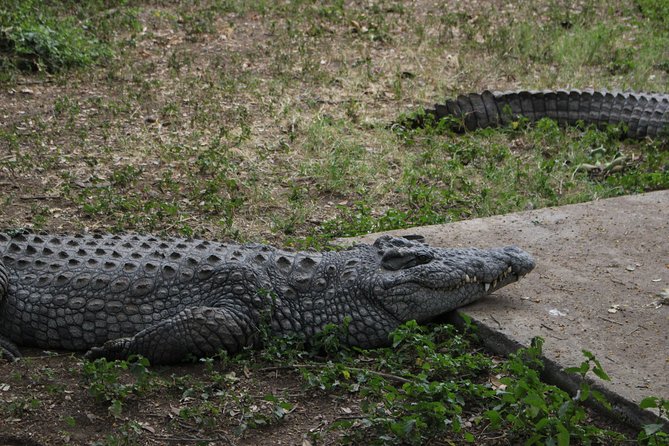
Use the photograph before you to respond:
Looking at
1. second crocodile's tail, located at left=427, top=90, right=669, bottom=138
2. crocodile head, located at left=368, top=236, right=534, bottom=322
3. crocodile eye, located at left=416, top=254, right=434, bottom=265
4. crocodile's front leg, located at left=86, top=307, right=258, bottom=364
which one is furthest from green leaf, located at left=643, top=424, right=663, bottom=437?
second crocodile's tail, located at left=427, top=90, right=669, bottom=138

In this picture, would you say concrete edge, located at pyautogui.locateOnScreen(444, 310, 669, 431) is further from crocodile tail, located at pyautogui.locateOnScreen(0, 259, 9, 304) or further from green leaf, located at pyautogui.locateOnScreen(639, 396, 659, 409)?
crocodile tail, located at pyautogui.locateOnScreen(0, 259, 9, 304)

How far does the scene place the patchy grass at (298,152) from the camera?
4.20 meters

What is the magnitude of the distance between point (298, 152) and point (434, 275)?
10.7ft

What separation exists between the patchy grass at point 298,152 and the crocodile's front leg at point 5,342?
12 centimetres

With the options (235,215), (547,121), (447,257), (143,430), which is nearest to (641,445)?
(447,257)

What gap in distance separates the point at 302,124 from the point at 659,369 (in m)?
4.73

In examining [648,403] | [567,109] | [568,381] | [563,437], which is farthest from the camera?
[567,109]

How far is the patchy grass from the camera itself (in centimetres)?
420

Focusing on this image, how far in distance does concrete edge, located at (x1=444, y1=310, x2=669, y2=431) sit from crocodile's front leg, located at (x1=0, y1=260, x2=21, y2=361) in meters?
2.33

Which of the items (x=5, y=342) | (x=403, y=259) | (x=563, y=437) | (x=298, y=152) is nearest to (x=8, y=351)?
(x=5, y=342)

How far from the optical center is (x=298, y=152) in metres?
8.00

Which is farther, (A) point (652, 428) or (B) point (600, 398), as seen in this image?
(B) point (600, 398)

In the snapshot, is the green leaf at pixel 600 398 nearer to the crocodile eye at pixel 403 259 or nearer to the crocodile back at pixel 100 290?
the crocodile eye at pixel 403 259

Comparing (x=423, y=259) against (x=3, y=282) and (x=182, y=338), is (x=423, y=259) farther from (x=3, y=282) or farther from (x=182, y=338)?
(x=3, y=282)
